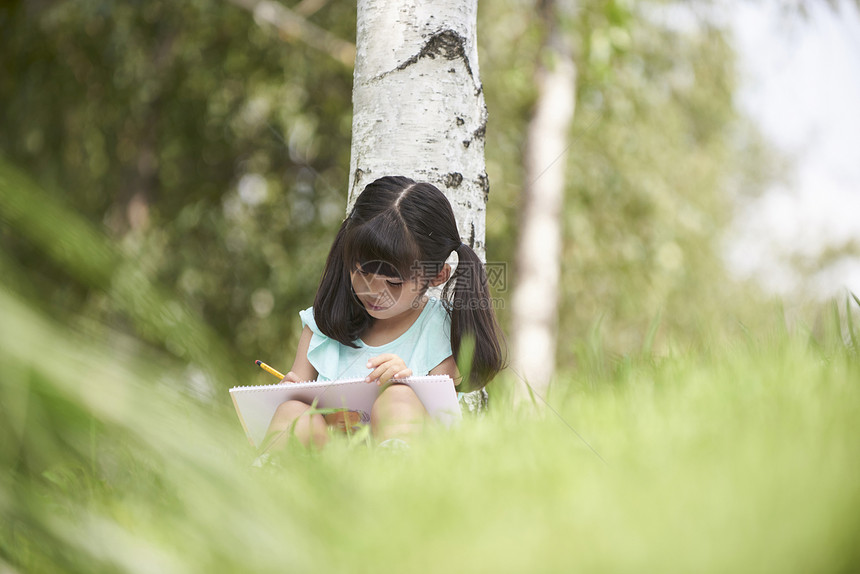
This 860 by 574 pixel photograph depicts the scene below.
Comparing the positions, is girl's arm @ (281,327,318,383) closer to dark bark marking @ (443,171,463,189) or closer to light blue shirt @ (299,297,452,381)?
light blue shirt @ (299,297,452,381)

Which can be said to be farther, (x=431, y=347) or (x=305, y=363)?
(x=305, y=363)

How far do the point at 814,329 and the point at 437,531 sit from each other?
1418 mm

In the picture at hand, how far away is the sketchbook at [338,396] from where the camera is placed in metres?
1.70

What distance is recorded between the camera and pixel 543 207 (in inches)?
223

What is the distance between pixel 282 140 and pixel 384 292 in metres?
3.89

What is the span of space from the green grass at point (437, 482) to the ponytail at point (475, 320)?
62 cm

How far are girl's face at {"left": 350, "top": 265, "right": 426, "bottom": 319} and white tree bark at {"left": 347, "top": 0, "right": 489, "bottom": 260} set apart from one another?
0.86 ft

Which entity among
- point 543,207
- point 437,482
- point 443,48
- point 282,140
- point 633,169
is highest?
point 633,169

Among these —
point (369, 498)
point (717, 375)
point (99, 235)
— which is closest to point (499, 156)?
point (717, 375)

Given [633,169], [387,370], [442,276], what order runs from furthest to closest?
[633,169]
[442,276]
[387,370]

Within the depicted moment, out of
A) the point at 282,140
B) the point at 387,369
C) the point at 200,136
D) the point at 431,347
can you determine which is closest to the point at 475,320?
the point at 431,347

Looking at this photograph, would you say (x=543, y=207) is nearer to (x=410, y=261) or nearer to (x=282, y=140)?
(x=282, y=140)

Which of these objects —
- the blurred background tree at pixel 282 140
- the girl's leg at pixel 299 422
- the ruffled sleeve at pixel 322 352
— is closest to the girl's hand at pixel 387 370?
the girl's leg at pixel 299 422

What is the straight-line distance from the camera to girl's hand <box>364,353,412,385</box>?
1.75 m
